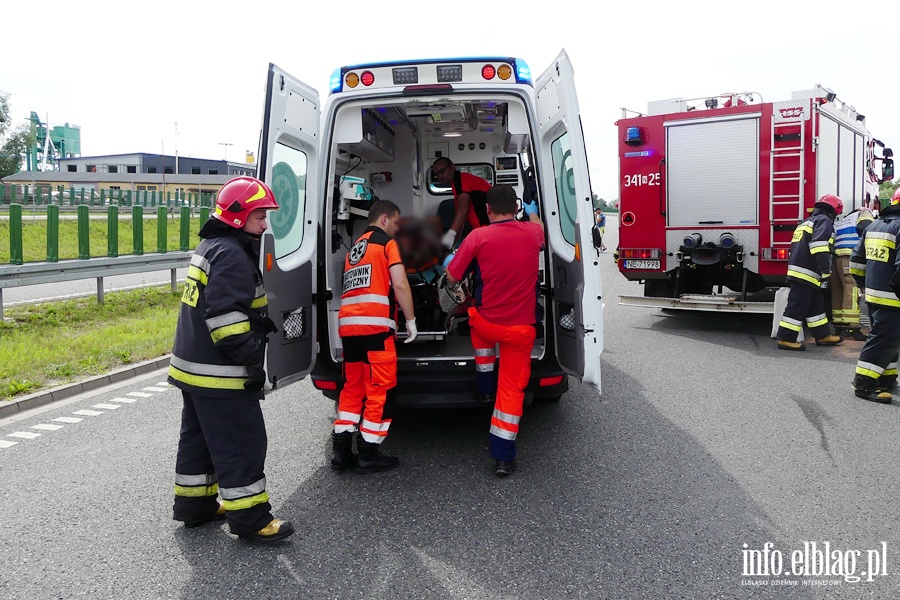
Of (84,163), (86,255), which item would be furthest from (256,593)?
(84,163)

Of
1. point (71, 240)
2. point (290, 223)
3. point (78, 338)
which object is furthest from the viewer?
point (71, 240)

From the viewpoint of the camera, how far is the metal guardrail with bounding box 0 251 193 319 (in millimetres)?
8656

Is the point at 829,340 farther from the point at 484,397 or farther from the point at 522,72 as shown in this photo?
the point at 522,72

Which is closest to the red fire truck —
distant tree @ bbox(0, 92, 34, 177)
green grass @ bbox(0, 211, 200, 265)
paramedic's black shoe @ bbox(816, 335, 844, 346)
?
paramedic's black shoe @ bbox(816, 335, 844, 346)

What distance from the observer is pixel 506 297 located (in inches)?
167

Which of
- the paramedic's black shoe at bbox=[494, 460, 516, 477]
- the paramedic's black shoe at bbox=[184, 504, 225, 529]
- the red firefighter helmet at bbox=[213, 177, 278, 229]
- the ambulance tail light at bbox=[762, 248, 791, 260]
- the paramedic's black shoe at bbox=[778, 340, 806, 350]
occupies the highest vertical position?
the red firefighter helmet at bbox=[213, 177, 278, 229]

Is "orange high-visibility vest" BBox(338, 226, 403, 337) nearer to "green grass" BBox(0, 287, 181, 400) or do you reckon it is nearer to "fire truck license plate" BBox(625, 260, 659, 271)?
"green grass" BBox(0, 287, 181, 400)

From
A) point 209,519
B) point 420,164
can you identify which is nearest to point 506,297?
point 209,519

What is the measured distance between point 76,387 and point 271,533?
4026 millimetres

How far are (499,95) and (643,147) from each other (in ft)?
17.9

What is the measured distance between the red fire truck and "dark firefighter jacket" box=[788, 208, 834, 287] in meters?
0.83

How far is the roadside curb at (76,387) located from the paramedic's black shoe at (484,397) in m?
4.03

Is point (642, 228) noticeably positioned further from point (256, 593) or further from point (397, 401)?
point (256, 593)

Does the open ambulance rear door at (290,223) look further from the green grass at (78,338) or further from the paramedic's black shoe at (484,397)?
the green grass at (78,338)
